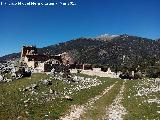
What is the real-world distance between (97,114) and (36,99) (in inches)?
455

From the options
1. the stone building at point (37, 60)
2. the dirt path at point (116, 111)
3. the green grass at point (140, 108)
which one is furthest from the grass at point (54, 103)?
the stone building at point (37, 60)

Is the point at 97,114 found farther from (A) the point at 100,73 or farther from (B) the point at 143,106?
(A) the point at 100,73

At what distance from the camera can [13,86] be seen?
59.2 meters

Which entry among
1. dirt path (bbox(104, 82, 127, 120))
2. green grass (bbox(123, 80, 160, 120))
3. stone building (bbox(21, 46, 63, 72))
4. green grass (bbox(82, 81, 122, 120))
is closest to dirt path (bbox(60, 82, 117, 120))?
green grass (bbox(82, 81, 122, 120))

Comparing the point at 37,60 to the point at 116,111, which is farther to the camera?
the point at 37,60

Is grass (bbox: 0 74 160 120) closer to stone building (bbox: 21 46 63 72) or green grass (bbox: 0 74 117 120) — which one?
green grass (bbox: 0 74 117 120)

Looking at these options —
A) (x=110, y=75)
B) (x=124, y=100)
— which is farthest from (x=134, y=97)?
(x=110, y=75)

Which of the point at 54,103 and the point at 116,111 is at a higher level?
the point at 54,103

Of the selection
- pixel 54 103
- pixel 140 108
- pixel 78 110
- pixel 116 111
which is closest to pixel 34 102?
pixel 54 103

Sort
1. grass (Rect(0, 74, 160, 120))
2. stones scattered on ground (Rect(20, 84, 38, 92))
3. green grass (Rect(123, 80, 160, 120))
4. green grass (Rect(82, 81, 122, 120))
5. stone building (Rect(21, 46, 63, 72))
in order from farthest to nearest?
1. stone building (Rect(21, 46, 63, 72))
2. stones scattered on ground (Rect(20, 84, 38, 92))
3. green grass (Rect(82, 81, 122, 120))
4. grass (Rect(0, 74, 160, 120))
5. green grass (Rect(123, 80, 160, 120))

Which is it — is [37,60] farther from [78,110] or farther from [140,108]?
[140,108]

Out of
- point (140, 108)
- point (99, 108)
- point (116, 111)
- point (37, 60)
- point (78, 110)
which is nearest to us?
point (116, 111)

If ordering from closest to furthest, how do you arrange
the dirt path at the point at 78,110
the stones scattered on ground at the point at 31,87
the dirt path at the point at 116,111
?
the dirt path at the point at 78,110
the dirt path at the point at 116,111
the stones scattered on ground at the point at 31,87

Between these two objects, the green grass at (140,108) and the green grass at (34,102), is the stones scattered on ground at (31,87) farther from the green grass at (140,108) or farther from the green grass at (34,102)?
the green grass at (140,108)
